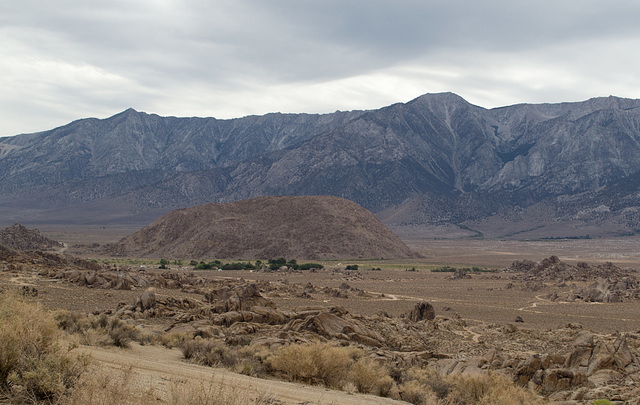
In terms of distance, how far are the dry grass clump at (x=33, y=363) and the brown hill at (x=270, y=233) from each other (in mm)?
84785

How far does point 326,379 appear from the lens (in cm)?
1420

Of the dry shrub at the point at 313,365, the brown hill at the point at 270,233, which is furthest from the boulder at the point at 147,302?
the brown hill at the point at 270,233

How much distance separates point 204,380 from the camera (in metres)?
11.0

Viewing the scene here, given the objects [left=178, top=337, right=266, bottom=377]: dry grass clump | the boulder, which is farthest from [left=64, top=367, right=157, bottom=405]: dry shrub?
the boulder

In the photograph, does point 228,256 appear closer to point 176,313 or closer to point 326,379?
point 176,313

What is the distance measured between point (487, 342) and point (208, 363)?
13576 mm

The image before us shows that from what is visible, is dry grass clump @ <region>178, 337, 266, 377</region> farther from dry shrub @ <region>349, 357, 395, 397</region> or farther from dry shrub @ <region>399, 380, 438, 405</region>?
dry shrub @ <region>399, 380, 438, 405</region>

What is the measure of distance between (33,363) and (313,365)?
677 centimetres

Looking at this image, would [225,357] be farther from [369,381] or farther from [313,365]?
[369,381]

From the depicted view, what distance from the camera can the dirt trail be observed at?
10812 millimetres

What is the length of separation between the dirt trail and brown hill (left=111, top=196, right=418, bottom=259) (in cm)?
8111

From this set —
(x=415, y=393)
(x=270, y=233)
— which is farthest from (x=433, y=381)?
(x=270, y=233)

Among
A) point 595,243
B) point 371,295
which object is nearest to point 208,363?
point 371,295

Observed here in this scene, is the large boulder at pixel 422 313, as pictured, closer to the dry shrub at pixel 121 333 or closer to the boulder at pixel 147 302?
the boulder at pixel 147 302
